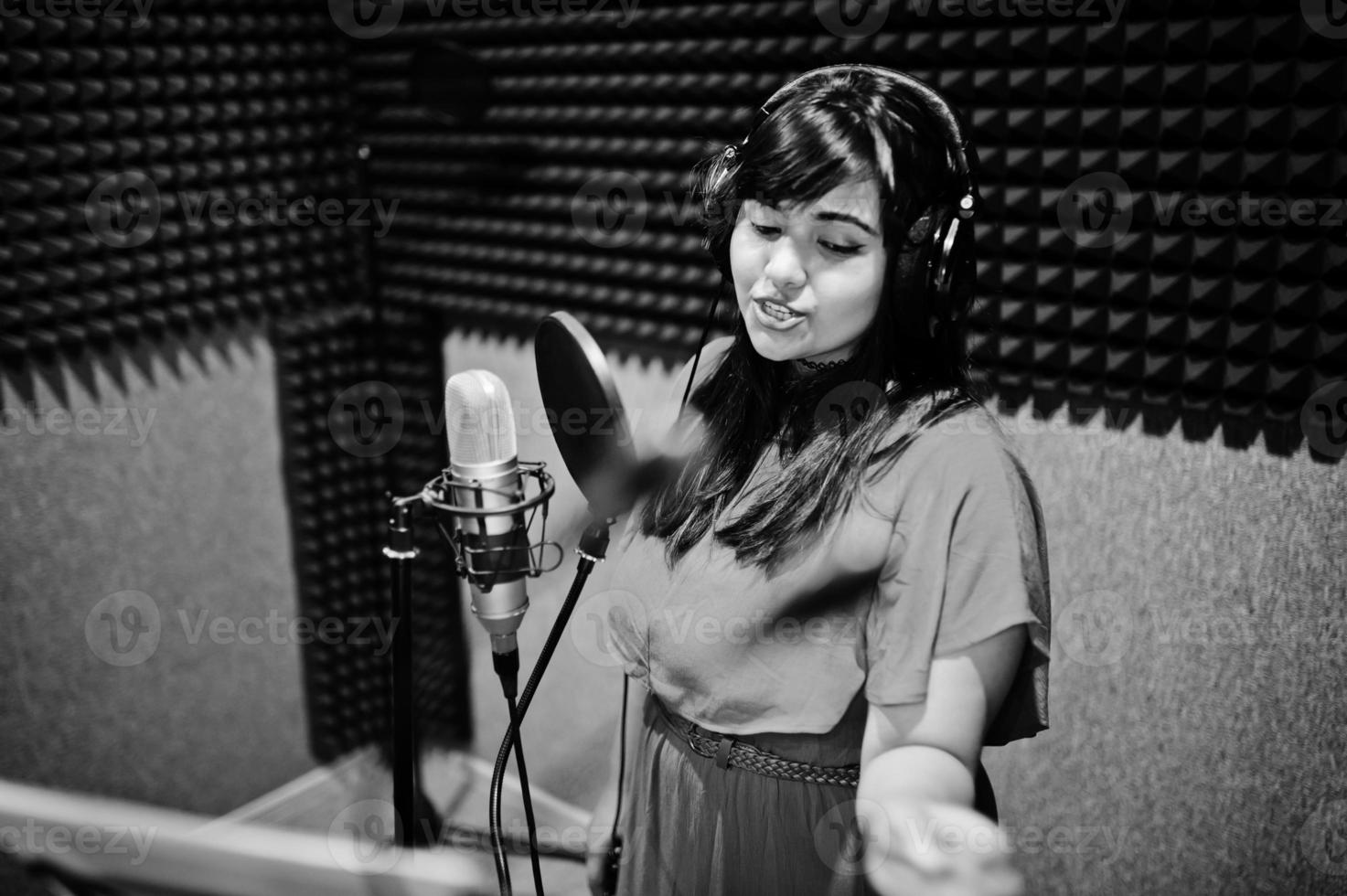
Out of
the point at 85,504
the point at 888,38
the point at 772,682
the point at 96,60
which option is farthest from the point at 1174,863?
the point at 96,60

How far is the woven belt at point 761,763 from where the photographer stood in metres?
1.07

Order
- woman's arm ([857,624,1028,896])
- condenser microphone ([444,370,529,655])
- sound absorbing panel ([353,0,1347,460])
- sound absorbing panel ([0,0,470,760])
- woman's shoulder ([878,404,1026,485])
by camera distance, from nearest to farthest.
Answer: woman's arm ([857,624,1028,896])
woman's shoulder ([878,404,1026,485])
condenser microphone ([444,370,529,655])
sound absorbing panel ([353,0,1347,460])
sound absorbing panel ([0,0,470,760])

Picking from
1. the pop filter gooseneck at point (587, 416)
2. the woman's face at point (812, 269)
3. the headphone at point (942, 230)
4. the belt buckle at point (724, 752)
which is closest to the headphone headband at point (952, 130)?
the headphone at point (942, 230)

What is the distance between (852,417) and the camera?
3.56 feet

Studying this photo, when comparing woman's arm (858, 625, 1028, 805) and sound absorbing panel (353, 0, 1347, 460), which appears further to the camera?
sound absorbing panel (353, 0, 1347, 460)

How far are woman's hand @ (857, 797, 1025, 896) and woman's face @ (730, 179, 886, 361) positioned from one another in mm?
476

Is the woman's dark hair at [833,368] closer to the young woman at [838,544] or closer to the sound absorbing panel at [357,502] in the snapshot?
the young woman at [838,544]

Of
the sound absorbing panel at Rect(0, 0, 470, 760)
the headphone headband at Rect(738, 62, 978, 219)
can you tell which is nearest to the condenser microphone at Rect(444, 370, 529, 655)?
the headphone headband at Rect(738, 62, 978, 219)

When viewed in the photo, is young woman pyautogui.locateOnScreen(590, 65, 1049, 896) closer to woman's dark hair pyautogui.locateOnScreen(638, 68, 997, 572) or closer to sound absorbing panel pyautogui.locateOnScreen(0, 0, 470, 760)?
woman's dark hair pyautogui.locateOnScreen(638, 68, 997, 572)

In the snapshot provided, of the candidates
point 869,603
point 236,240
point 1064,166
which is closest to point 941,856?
point 869,603

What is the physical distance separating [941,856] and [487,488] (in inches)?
23.1

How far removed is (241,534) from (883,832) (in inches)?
90.8

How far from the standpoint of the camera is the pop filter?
1.05 metres

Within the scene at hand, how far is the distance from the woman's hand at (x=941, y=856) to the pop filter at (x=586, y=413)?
0.48 metres
